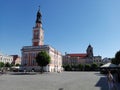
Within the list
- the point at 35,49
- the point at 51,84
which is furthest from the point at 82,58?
the point at 51,84

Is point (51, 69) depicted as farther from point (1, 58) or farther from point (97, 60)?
point (97, 60)

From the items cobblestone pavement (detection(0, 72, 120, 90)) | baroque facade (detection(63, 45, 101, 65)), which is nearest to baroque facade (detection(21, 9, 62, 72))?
cobblestone pavement (detection(0, 72, 120, 90))

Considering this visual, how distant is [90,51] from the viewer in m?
145

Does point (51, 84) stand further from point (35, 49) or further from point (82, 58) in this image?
point (82, 58)

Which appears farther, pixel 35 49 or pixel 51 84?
pixel 35 49

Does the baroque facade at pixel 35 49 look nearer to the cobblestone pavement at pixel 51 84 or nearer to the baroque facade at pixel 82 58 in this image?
the cobblestone pavement at pixel 51 84

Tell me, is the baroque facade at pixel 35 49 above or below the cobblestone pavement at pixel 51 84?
above

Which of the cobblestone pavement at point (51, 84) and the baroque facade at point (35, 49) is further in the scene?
the baroque facade at point (35, 49)

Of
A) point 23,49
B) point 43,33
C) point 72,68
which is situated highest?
point 43,33

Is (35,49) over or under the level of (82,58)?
over

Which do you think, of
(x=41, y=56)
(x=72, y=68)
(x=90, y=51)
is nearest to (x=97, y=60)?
(x=90, y=51)

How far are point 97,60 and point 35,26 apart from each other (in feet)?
260

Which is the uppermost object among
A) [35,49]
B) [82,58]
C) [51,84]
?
[35,49]

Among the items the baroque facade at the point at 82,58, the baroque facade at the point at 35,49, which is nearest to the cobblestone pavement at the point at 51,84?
the baroque facade at the point at 35,49
